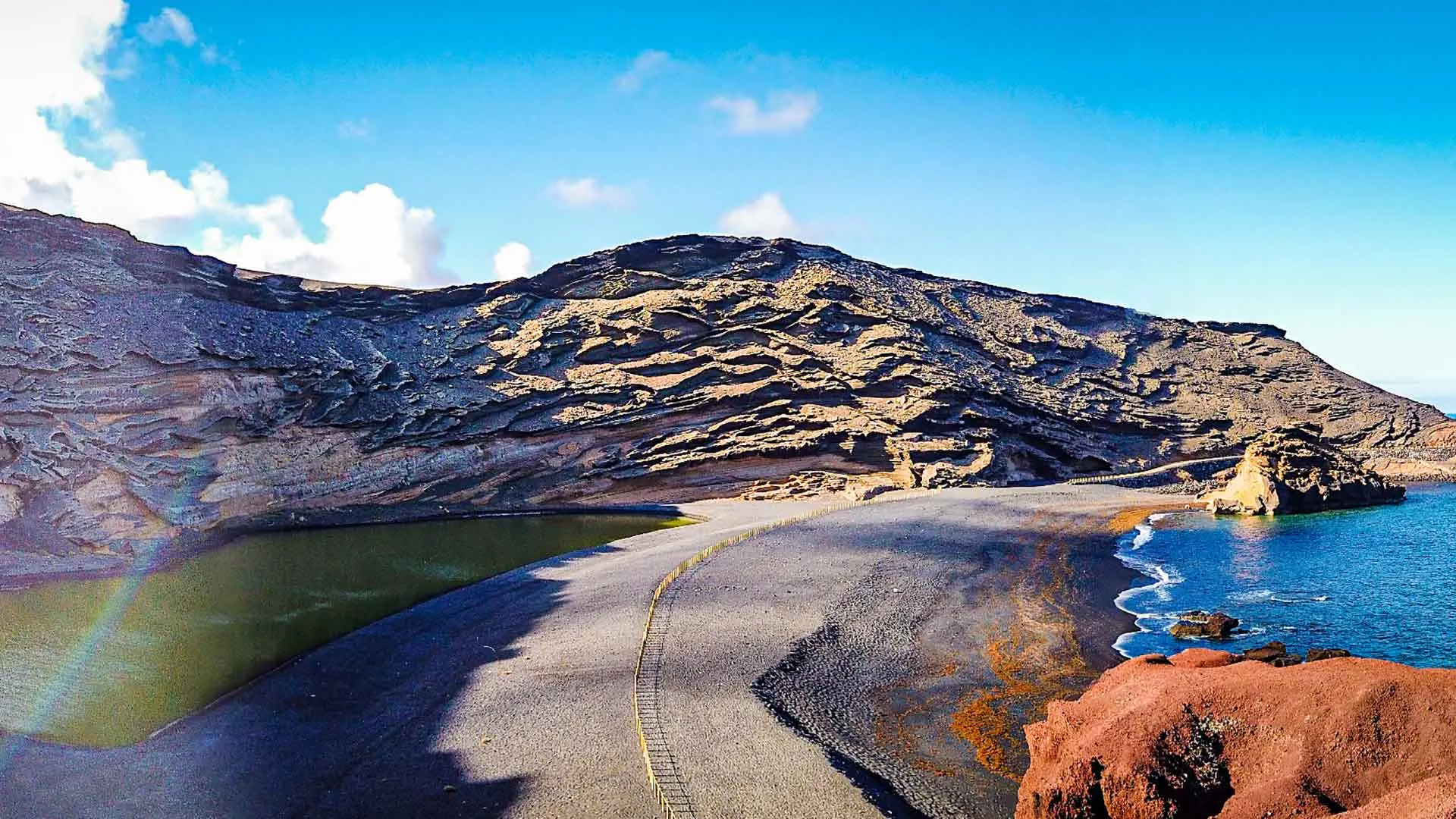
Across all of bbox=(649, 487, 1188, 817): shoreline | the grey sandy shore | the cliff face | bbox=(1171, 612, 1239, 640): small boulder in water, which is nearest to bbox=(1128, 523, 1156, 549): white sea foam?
bbox=(649, 487, 1188, 817): shoreline

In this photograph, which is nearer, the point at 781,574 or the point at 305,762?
the point at 305,762

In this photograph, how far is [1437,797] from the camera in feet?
28.4

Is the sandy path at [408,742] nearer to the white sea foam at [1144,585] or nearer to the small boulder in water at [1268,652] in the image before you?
the small boulder in water at [1268,652]

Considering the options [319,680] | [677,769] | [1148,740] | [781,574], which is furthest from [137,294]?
[1148,740]

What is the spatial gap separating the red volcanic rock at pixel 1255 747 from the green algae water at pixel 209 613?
1896 cm

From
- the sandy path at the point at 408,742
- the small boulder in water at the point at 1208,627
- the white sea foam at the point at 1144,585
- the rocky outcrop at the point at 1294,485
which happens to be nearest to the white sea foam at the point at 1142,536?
the white sea foam at the point at 1144,585

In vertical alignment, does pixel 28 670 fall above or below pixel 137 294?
below

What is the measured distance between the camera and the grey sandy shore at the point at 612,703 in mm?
14945

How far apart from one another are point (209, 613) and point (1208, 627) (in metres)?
31.2

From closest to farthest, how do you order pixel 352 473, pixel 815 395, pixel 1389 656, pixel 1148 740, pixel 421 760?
pixel 1148 740 → pixel 421 760 → pixel 1389 656 → pixel 352 473 → pixel 815 395

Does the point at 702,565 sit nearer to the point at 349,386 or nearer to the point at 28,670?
the point at 28,670

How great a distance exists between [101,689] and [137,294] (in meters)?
36.8

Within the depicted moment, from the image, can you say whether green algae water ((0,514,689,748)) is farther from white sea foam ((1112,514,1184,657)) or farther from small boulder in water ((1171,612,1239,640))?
small boulder in water ((1171,612,1239,640))

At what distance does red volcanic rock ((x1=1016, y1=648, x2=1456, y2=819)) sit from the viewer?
994cm
